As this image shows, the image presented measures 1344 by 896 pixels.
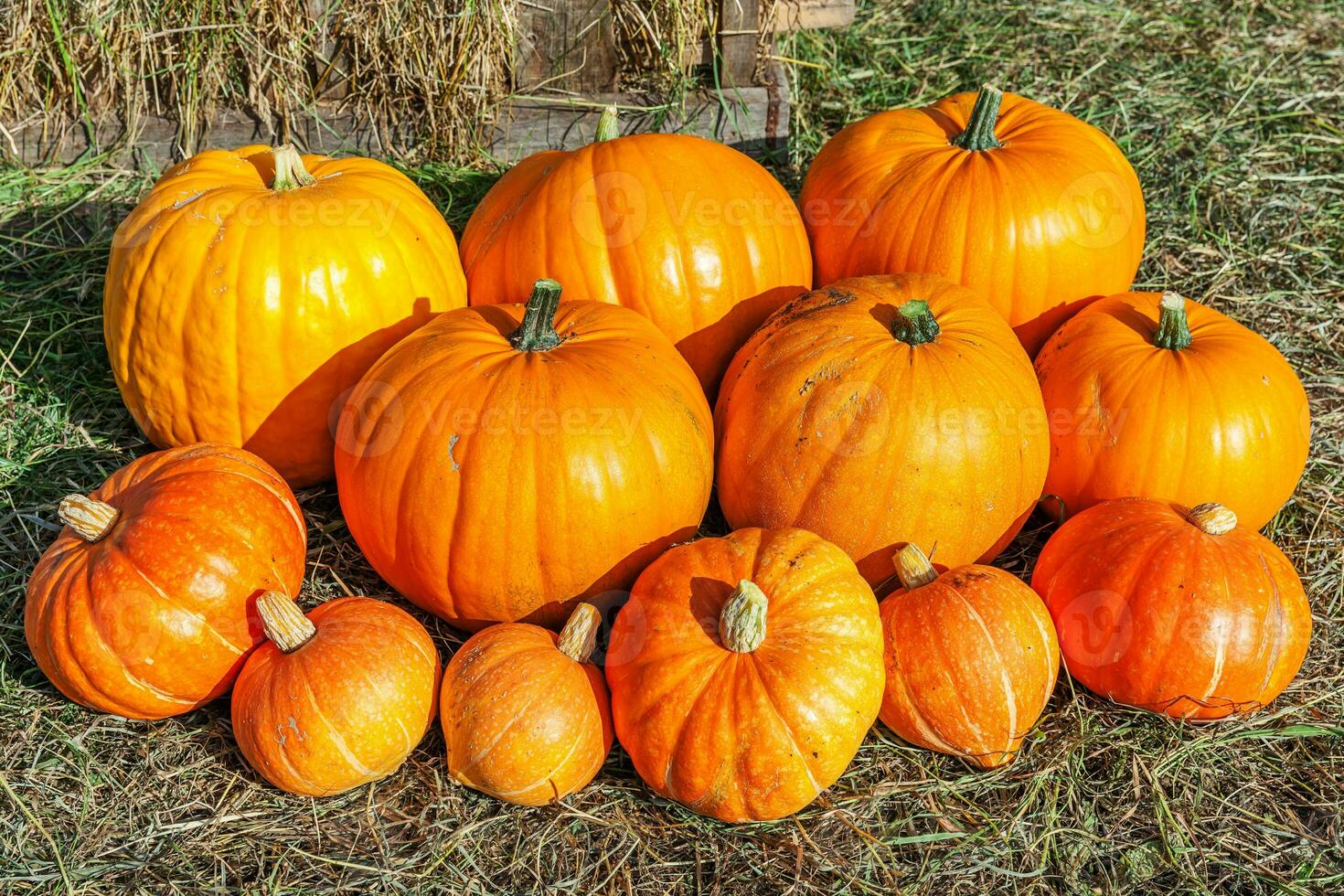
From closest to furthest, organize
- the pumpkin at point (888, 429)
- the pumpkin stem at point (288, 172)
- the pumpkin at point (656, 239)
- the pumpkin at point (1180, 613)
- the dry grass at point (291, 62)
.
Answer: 1. the pumpkin at point (1180, 613)
2. the pumpkin at point (888, 429)
3. the pumpkin stem at point (288, 172)
4. the pumpkin at point (656, 239)
5. the dry grass at point (291, 62)

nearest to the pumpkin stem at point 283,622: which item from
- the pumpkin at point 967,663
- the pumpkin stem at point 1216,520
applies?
the pumpkin at point 967,663

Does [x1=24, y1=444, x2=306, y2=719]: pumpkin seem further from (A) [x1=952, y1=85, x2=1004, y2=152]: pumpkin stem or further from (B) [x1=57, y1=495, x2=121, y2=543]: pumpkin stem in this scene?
(A) [x1=952, y1=85, x2=1004, y2=152]: pumpkin stem

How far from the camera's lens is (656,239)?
3672 mm

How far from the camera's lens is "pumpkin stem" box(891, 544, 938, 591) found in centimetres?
314

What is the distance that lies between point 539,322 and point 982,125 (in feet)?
5.67

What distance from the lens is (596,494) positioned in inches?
123

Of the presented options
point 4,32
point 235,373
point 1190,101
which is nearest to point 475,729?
point 235,373

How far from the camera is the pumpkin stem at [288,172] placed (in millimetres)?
3570

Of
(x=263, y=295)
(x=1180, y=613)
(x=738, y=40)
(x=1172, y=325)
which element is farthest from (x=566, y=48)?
(x=1180, y=613)

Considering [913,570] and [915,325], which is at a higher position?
[915,325]

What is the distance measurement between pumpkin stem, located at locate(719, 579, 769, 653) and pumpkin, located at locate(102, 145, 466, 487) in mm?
1526

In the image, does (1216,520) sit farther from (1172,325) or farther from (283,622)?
(283,622)

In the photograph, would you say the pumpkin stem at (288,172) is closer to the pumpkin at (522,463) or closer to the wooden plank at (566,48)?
the pumpkin at (522,463)

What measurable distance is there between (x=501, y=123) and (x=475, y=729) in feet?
9.77
